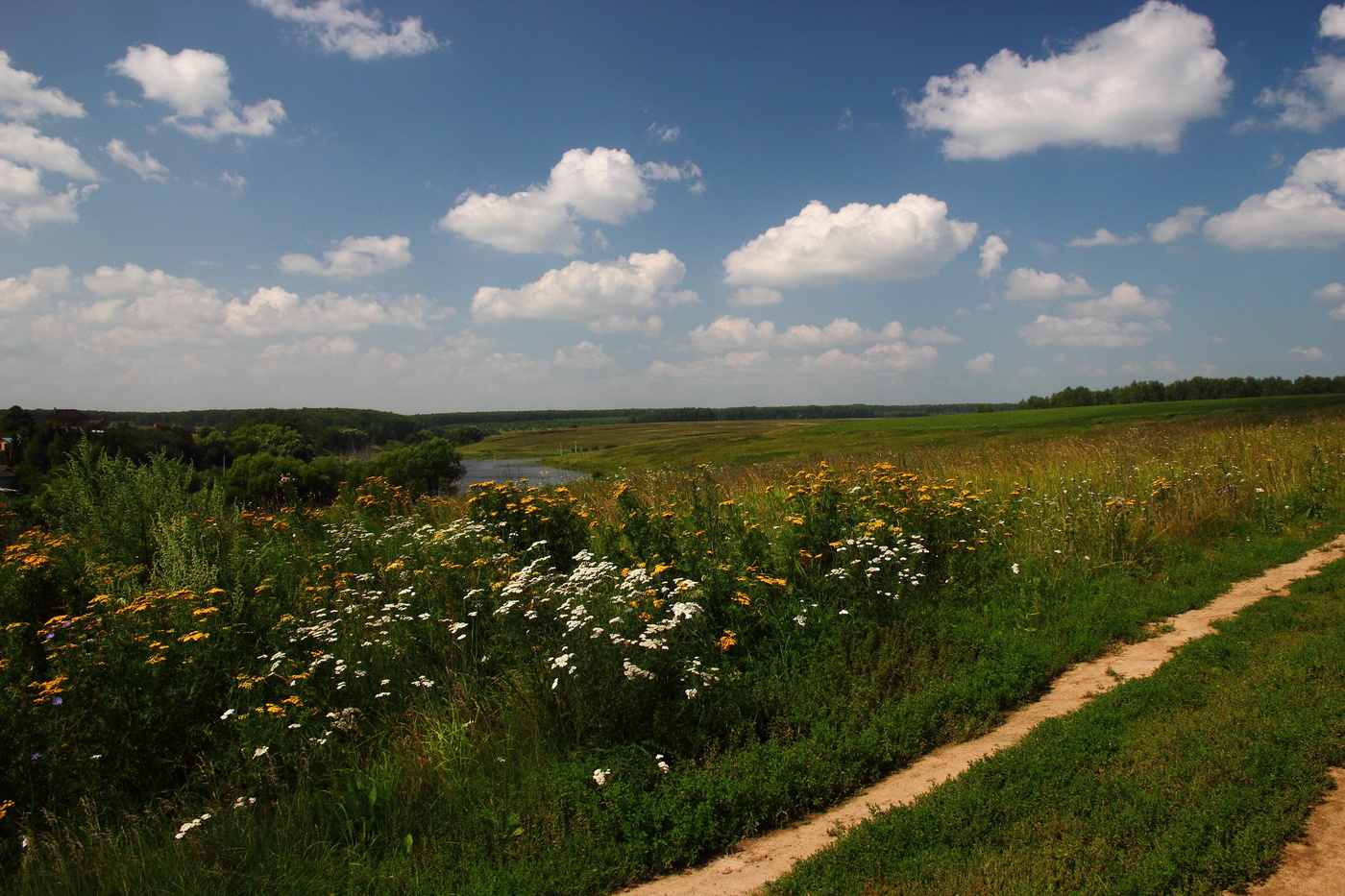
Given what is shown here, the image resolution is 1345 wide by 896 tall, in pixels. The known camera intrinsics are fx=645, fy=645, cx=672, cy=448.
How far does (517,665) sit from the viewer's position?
528 cm

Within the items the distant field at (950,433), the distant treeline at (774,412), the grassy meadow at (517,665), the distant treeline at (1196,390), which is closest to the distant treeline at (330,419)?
the distant field at (950,433)

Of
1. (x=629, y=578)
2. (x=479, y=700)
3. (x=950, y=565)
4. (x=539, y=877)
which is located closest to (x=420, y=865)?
(x=539, y=877)

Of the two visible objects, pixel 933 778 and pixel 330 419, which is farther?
pixel 330 419

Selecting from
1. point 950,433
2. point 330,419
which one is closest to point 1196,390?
point 950,433

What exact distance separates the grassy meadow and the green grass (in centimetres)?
64

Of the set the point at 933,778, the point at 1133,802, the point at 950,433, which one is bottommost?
the point at 933,778

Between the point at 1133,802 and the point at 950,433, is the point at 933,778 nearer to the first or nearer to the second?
the point at 1133,802

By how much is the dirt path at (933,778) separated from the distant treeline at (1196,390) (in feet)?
254

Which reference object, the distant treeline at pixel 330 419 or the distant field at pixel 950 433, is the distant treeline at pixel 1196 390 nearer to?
the distant field at pixel 950 433

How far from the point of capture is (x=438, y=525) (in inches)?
394

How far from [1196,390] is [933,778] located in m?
97.3

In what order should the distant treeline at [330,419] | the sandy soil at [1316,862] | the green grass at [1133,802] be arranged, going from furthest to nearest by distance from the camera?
the distant treeline at [330,419], the green grass at [1133,802], the sandy soil at [1316,862]

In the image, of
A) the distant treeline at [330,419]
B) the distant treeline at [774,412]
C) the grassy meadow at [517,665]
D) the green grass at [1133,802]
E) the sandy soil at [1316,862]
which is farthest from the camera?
the distant treeline at [774,412]

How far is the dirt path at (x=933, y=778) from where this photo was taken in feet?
11.4
